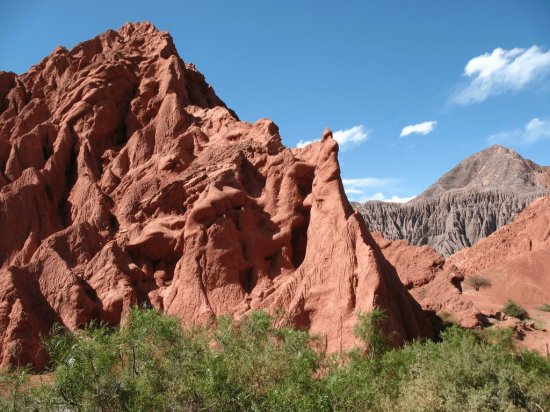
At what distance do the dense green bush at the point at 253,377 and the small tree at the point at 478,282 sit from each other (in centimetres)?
3466

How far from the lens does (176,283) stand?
24.8 m

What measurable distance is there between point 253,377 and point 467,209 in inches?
5068

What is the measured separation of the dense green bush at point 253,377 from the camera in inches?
579

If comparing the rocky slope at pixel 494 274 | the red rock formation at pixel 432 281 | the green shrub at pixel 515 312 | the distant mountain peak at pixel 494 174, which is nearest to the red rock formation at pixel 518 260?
the rocky slope at pixel 494 274

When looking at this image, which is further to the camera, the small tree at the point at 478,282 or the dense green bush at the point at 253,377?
the small tree at the point at 478,282

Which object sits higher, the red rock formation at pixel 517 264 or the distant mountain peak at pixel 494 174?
the distant mountain peak at pixel 494 174

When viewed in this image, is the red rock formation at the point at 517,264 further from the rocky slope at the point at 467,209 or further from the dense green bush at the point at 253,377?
the rocky slope at the point at 467,209

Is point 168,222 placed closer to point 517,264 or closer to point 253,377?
point 253,377

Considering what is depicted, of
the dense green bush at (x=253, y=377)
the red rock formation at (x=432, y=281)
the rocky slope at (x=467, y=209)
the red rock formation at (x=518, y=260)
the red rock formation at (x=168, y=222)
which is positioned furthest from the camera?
the rocky slope at (x=467, y=209)

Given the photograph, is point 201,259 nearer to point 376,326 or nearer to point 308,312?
point 308,312

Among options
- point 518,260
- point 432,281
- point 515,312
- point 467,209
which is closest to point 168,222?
point 432,281

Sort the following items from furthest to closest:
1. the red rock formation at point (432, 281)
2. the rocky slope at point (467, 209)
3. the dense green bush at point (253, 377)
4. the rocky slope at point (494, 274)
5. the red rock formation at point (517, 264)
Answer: the rocky slope at point (467, 209) → the red rock formation at point (517, 264) → the rocky slope at point (494, 274) → the red rock formation at point (432, 281) → the dense green bush at point (253, 377)

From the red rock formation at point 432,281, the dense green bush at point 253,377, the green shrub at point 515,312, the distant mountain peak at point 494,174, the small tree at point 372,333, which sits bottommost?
the dense green bush at point 253,377

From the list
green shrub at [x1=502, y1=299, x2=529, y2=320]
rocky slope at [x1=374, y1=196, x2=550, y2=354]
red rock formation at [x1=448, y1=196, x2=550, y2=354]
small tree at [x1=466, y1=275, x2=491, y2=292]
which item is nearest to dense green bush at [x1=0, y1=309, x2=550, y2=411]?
rocky slope at [x1=374, y1=196, x2=550, y2=354]
